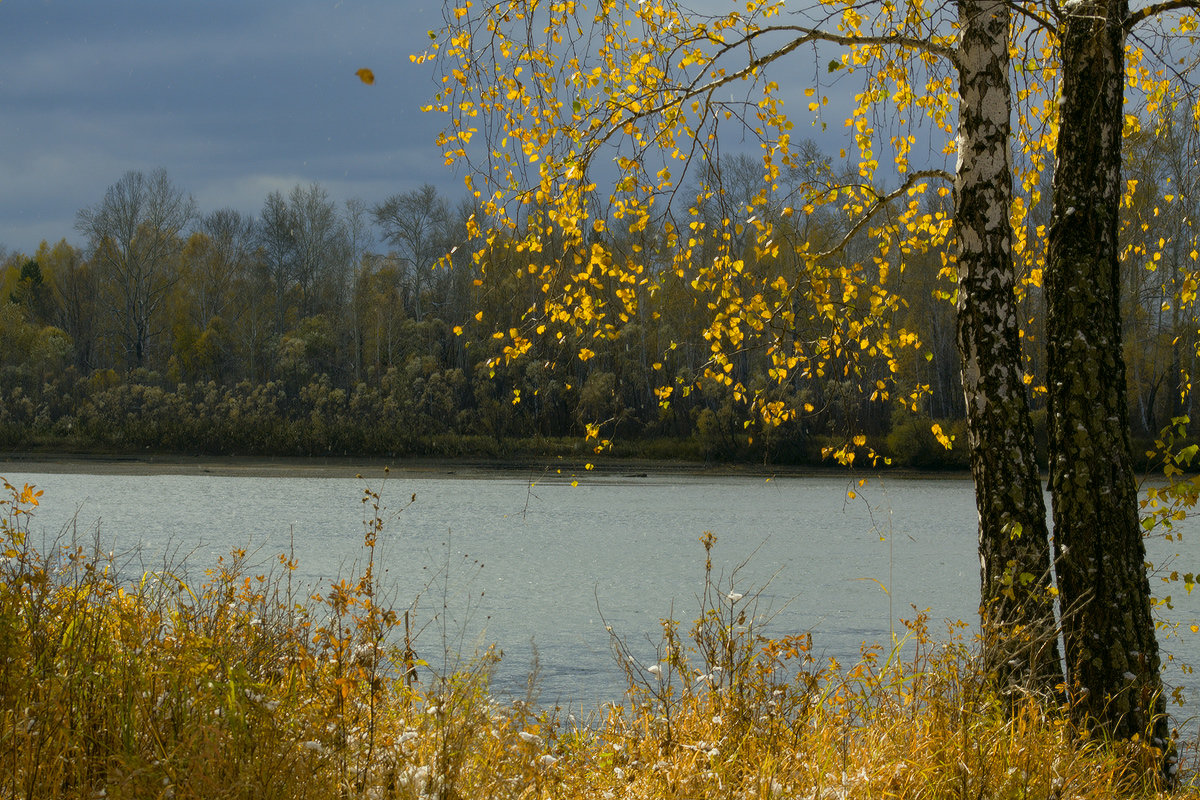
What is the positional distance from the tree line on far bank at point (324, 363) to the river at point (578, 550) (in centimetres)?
918

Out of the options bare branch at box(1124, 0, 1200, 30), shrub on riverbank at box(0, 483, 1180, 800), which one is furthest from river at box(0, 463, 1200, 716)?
bare branch at box(1124, 0, 1200, 30)

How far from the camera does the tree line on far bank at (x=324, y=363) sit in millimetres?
37406

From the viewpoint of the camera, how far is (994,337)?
4496 mm

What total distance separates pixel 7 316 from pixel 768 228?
53200mm

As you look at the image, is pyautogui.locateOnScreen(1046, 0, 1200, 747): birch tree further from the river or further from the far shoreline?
the far shoreline

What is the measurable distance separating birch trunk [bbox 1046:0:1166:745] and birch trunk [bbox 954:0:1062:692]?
0.17 metres

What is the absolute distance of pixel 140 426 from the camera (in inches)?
1703

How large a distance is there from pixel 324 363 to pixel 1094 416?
47208 millimetres

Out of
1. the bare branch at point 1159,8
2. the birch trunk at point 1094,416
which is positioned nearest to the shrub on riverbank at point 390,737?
the birch trunk at point 1094,416

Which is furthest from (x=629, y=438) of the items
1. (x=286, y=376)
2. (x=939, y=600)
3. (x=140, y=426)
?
(x=939, y=600)

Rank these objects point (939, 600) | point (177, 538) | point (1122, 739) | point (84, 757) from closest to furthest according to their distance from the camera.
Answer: point (84, 757), point (1122, 739), point (939, 600), point (177, 538)

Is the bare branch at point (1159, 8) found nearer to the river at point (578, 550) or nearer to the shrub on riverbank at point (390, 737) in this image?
the river at point (578, 550)

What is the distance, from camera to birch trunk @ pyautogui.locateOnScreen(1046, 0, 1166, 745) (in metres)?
4.11

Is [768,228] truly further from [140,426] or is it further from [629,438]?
[140,426]
